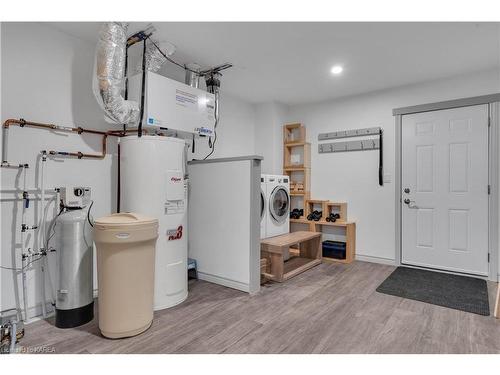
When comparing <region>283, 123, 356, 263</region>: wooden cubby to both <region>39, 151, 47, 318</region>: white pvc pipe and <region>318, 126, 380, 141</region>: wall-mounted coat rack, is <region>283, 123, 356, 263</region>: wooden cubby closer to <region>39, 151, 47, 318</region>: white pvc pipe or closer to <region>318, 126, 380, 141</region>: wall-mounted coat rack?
<region>318, 126, 380, 141</region>: wall-mounted coat rack

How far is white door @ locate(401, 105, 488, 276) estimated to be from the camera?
356 centimetres

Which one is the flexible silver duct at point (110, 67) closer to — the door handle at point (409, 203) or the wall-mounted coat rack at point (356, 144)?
the wall-mounted coat rack at point (356, 144)

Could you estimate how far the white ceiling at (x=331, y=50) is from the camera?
259 centimetres

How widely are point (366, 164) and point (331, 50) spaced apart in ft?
6.47

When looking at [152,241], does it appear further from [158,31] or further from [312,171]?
[312,171]

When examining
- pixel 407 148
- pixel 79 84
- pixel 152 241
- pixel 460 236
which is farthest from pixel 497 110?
pixel 79 84

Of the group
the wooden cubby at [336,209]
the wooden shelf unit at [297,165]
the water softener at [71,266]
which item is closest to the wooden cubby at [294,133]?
the wooden shelf unit at [297,165]

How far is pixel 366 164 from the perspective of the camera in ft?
14.4

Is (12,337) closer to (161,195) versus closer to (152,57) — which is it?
(161,195)

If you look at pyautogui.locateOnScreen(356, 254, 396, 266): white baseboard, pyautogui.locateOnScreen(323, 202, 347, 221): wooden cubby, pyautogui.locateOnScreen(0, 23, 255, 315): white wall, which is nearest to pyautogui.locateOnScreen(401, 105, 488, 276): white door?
pyautogui.locateOnScreen(356, 254, 396, 266): white baseboard

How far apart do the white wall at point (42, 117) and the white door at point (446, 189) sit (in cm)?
384

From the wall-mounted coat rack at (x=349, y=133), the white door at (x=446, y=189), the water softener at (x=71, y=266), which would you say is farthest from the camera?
the wall-mounted coat rack at (x=349, y=133)

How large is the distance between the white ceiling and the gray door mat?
256 cm

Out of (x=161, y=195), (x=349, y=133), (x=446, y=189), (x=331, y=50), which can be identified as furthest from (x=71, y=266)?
(x=446, y=189)
